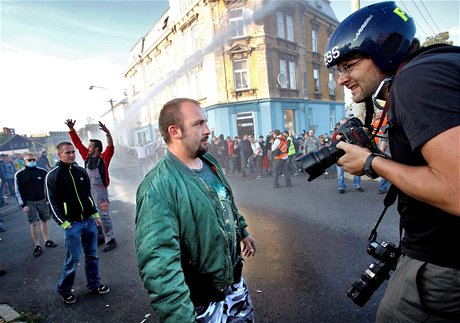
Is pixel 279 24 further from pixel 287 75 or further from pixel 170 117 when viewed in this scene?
pixel 170 117

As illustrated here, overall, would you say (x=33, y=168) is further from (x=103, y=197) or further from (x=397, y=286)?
(x=397, y=286)

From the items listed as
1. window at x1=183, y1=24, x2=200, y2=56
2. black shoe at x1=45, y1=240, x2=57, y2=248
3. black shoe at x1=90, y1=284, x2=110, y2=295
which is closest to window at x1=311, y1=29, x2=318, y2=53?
window at x1=183, y1=24, x2=200, y2=56

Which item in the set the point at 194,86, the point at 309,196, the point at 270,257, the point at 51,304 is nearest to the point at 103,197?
the point at 51,304

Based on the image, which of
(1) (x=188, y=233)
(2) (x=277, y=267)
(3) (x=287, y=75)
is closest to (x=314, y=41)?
(3) (x=287, y=75)

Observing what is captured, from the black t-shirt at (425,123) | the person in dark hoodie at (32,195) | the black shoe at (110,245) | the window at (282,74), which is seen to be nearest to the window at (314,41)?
the window at (282,74)

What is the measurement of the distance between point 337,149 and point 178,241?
1.00 metres

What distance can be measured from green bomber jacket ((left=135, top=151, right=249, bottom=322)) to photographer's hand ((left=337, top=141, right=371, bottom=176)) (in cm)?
80

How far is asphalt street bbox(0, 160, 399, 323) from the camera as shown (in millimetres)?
2793

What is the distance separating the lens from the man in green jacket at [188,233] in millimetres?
1231

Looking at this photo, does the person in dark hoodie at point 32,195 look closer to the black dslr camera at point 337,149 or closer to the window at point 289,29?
the black dslr camera at point 337,149

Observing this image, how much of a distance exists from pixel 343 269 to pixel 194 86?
18.9 metres

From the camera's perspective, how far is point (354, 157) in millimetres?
1228

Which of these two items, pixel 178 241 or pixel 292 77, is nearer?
pixel 178 241

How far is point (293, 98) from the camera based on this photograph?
19188 millimetres
